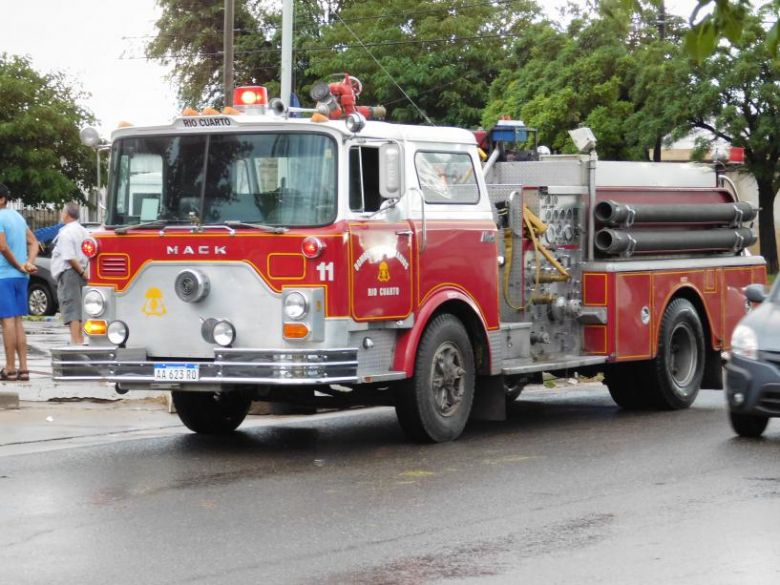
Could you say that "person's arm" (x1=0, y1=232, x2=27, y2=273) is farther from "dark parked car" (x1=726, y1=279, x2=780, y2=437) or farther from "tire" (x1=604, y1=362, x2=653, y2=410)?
"dark parked car" (x1=726, y1=279, x2=780, y2=437)

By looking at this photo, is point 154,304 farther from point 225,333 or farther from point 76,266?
point 76,266

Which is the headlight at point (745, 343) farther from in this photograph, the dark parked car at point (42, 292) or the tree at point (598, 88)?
the tree at point (598, 88)

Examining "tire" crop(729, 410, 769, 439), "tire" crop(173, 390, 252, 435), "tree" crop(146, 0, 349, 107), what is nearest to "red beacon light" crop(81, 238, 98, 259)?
"tire" crop(173, 390, 252, 435)

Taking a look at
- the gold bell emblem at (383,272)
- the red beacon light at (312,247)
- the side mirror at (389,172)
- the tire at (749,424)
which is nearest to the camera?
the red beacon light at (312,247)

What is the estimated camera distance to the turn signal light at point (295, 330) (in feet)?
35.0

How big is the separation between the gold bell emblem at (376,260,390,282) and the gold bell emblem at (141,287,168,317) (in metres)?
1.58

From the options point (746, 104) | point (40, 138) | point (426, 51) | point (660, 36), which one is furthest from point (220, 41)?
point (746, 104)

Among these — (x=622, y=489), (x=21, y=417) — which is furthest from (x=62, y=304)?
(x=622, y=489)

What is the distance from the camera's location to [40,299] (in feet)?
95.1

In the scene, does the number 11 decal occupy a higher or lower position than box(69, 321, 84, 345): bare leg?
higher

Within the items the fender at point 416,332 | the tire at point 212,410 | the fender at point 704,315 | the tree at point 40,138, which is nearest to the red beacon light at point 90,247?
the tire at point 212,410

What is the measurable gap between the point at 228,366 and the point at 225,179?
4.76 feet

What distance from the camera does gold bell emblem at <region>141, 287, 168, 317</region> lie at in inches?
441

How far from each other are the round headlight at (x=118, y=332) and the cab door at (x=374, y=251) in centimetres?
175
